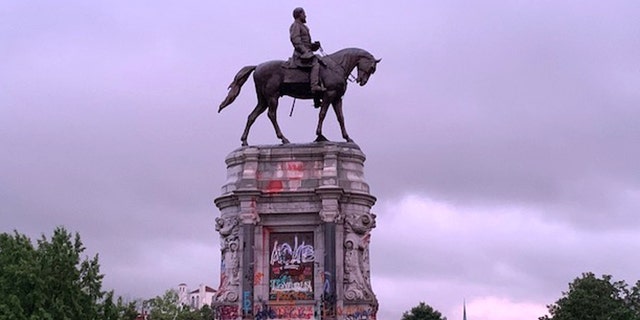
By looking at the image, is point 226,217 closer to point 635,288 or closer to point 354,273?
point 354,273

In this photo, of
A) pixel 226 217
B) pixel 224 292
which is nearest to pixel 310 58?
pixel 226 217

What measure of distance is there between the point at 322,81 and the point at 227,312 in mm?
9501

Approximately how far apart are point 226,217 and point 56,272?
12276mm

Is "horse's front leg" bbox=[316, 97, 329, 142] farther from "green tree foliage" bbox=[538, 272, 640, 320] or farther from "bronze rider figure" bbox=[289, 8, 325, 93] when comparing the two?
"green tree foliage" bbox=[538, 272, 640, 320]

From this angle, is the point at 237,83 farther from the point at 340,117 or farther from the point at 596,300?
the point at 596,300

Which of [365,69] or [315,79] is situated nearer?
[315,79]

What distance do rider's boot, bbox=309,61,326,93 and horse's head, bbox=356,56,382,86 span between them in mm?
1745

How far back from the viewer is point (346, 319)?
3506cm

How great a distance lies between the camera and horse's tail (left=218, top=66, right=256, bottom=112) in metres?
39.1

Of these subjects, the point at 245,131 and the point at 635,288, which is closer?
the point at 245,131

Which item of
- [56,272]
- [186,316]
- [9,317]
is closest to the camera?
[9,317]

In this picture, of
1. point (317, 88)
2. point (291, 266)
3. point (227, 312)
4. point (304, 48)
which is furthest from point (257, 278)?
point (304, 48)

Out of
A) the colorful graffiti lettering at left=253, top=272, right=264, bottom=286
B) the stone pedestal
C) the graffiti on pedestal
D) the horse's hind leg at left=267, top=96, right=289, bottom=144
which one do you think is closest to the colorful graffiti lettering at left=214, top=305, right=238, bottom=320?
the stone pedestal

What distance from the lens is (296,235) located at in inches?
1432
